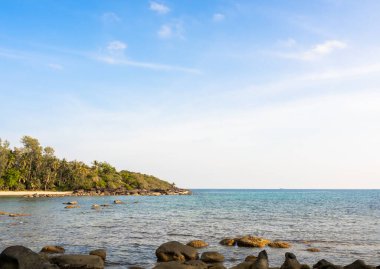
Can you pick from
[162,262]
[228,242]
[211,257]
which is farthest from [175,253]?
[228,242]

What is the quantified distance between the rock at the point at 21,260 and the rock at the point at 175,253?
26.5 feet

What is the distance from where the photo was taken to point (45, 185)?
147125mm

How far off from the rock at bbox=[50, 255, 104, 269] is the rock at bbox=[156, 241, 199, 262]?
4.44m

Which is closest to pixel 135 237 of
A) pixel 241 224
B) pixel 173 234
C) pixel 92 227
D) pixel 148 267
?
pixel 173 234

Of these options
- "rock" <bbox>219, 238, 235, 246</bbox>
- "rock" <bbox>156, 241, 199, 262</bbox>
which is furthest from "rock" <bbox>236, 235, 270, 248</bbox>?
"rock" <bbox>156, 241, 199, 262</bbox>

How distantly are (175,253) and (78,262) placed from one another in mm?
6474

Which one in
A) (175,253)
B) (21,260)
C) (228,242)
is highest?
(21,260)

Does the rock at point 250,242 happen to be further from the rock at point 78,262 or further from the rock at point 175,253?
the rock at point 78,262

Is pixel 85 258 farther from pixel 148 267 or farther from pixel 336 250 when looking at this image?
pixel 336 250

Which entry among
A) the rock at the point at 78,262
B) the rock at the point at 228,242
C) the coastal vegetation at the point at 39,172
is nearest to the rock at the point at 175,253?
the rock at the point at 78,262

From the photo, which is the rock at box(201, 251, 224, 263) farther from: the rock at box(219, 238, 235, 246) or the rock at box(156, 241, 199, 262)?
the rock at box(219, 238, 235, 246)

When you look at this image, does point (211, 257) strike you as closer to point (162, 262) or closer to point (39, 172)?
point (162, 262)

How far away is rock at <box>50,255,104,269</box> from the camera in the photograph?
70.3ft

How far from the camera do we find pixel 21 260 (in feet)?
61.9
